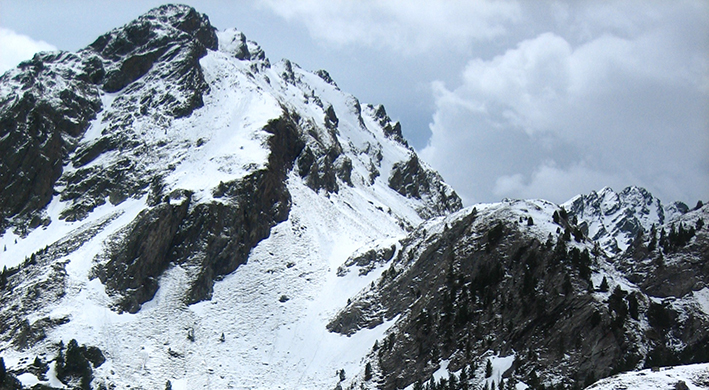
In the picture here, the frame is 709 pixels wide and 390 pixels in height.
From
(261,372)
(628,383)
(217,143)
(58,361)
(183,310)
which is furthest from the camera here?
(217,143)

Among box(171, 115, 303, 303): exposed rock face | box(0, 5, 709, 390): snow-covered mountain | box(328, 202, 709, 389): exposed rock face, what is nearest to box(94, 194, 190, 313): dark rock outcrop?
box(0, 5, 709, 390): snow-covered mountain

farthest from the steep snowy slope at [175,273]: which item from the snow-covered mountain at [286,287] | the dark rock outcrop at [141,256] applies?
the snow-covered mountain at [286,287]

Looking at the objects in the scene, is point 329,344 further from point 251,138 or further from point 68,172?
point 68,172

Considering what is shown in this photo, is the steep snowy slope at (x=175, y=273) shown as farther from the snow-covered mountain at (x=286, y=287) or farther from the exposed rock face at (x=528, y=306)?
the exposed rock face at (x=528, y=306)

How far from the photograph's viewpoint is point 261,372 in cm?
14450

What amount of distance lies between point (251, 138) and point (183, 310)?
55106 mm

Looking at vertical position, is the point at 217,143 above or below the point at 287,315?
above

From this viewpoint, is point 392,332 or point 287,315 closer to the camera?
point 392,332

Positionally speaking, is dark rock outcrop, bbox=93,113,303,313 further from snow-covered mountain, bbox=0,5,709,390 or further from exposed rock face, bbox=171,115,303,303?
snow-covered mountain, bbox=0,5,709,390

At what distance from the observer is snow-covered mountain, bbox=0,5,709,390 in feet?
385

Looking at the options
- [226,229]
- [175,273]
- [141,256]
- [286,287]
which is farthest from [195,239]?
[286,287]

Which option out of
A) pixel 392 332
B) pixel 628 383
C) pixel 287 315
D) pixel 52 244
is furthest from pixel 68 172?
pixel 628 383

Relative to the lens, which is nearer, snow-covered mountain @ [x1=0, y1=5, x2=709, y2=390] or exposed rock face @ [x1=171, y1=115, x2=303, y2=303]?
snow-covered mountain @ [x1=0, y1=5, x2=709, y2=390]

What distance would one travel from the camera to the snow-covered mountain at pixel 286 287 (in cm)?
11750
